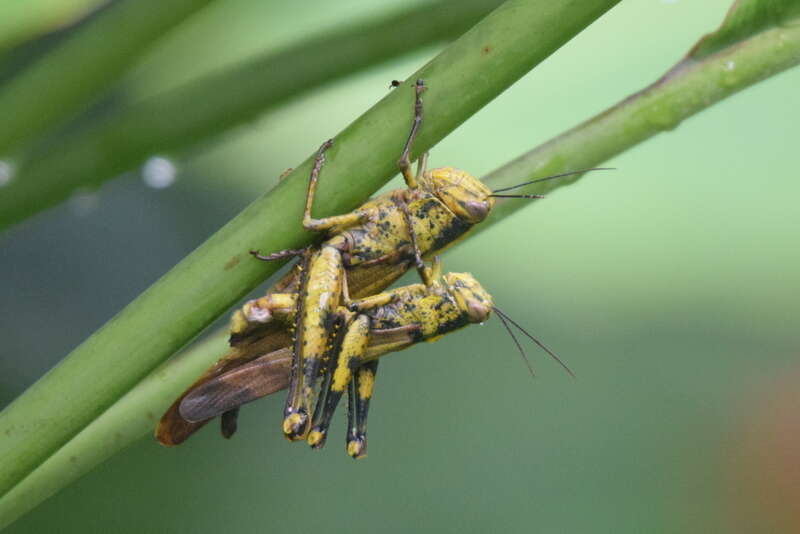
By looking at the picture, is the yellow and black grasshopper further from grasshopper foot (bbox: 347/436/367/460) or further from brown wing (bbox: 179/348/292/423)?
grasshopper foot (bbox: 347/436/367/460)

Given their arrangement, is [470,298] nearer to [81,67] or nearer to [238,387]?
[238,387]

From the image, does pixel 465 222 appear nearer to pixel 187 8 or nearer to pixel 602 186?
pixel 187 8

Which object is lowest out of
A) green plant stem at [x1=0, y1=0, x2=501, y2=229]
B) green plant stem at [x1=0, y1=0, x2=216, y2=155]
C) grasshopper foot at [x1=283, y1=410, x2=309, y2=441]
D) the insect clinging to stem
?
grasshopper foot at [x1=283, y1=410, x2=309, y2=441]

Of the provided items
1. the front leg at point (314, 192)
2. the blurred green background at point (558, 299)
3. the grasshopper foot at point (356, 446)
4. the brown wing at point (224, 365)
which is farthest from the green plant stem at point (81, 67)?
the grasshopper foot at point (356, 446)

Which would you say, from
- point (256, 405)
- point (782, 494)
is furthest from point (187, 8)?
point (782, 494)

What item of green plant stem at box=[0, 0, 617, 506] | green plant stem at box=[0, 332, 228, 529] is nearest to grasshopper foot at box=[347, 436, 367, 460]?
green plant stem at box=[0, 332, 228, 529]

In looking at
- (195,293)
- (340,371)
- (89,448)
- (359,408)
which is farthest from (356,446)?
(195,293)
